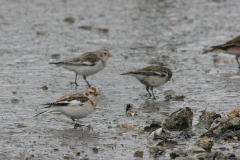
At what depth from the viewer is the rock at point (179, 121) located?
725 centimetres

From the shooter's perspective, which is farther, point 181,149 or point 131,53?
point 131,53

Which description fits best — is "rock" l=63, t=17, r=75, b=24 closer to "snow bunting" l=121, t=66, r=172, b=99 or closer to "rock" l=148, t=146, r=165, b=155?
"snow bunting" l=121, t=66, r=172, b=99

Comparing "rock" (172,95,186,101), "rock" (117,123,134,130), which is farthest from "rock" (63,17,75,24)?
"rock" (117,123,134,130)

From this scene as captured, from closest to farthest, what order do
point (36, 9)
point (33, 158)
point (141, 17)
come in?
point (33, 158)
point (141, 17)
point (36, 9)

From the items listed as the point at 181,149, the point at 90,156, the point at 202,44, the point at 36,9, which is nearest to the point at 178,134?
the point at 181,149

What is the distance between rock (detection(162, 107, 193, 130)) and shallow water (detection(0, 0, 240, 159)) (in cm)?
22

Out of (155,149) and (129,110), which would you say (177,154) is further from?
(129,110)

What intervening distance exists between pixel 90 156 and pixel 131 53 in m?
8.14

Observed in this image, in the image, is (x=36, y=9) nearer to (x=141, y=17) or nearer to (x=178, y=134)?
(x=141, y=17)

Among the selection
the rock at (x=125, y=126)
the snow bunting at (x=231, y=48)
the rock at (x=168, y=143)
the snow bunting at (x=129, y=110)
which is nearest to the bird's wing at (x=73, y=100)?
the rock at (x=125, y=126)

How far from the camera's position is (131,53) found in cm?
1379

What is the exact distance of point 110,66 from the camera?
1247 centimetres

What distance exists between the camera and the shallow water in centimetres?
677

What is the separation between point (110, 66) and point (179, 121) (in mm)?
5543
